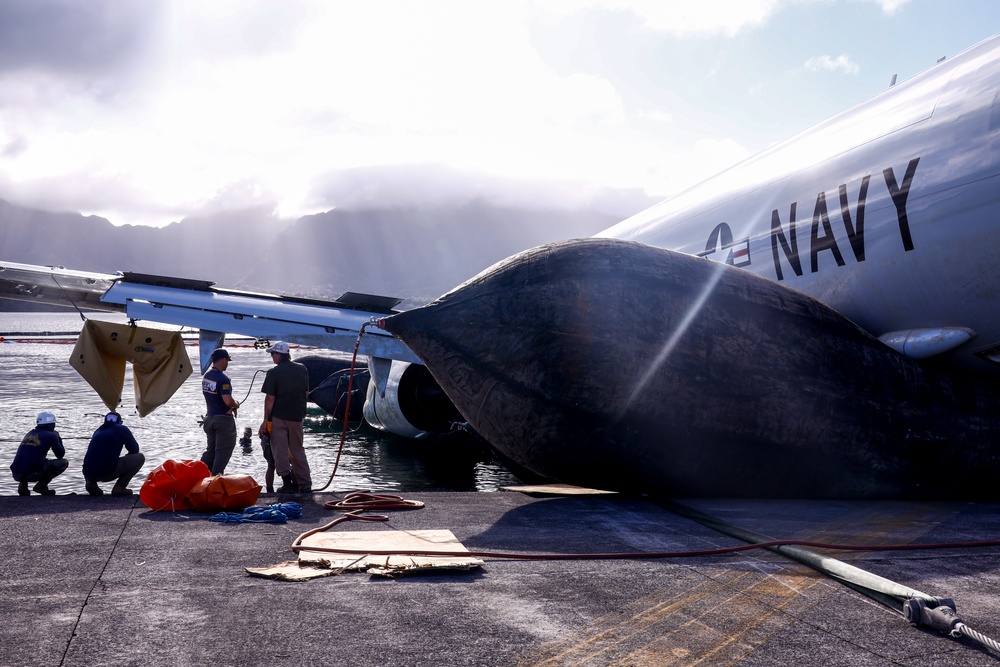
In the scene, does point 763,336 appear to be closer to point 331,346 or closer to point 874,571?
point 874,571

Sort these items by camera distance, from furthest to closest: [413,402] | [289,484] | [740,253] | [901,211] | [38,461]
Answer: [413,402] → [740,253] → [289,484] → [38,461] → [901,211]

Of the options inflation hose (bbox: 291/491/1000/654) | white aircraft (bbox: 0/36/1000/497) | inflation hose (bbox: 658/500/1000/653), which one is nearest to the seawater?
inflation hose (bbox: 291/491/1000/654)

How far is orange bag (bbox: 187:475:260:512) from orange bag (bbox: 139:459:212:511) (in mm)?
100

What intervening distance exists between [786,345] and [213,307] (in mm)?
14071

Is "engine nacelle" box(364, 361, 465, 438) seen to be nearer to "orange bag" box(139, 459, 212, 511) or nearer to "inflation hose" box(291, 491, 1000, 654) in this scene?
"inflation hose" box(291, 491, 1000, 654)

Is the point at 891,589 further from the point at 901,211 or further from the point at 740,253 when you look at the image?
the point at 740,253

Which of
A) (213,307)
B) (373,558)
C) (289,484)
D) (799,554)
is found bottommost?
(289,484)

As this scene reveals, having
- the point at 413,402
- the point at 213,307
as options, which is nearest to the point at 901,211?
the point at 413,402

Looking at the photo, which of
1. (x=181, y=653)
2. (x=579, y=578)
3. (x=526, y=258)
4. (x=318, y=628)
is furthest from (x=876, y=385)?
(x=181, y=653)

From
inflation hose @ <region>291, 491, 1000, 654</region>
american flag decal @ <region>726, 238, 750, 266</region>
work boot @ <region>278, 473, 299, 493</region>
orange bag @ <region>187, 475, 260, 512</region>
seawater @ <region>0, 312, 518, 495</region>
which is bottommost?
seawater @ <region>0, 312, 518, 495</region>

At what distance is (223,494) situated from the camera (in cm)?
967

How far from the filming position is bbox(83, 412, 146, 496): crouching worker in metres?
11.6

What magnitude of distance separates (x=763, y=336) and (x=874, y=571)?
3.62 m

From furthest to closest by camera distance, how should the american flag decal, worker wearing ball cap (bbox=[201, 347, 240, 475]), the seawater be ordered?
the seawater, the american flag decal, worker wearing ball cap (bbox=[201, 347, 240, 475])
